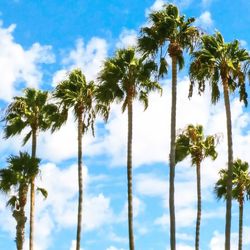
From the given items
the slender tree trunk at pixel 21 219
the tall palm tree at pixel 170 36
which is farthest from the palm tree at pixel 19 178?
the tall palm tree at pixel 170 36

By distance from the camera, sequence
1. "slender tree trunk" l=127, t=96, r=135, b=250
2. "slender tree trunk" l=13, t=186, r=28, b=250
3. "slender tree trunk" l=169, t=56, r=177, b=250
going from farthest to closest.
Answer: "slender tree trunk" l=13, t=186, r=28, b=250
"slender tree trunk" l=127, t=96, r=135, b=250
"slender tree trunk" l=169, t=56, r=177, b=250

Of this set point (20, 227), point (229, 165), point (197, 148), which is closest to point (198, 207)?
point (197, 148)

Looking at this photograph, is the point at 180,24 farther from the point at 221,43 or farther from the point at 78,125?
the point at 78,125

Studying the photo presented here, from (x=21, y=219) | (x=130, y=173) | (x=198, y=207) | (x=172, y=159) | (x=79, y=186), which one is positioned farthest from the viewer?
(x=198, y=207)

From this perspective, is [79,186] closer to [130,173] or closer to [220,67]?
[130,173]

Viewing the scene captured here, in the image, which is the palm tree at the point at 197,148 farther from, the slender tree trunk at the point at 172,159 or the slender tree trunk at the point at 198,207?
the slender tree trunk at the point at 172,159

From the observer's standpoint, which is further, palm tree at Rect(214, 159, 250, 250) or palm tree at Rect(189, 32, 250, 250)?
palm tree at Rect(214, 159, 250, 250)

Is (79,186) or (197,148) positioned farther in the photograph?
(197,148)

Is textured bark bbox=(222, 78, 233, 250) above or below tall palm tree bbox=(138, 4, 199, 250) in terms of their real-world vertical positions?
below

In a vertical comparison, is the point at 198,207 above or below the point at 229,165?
above

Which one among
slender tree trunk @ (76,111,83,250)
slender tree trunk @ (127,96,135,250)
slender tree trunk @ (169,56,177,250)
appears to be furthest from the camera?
slender tree trunk @ (76,111,83,250)

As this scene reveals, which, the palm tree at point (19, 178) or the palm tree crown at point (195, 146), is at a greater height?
the palm tree crown at point (195, 146)

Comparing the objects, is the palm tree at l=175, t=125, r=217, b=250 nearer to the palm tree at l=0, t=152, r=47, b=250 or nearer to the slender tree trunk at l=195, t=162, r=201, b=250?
the slender tree trunk at l=195, t=162, r=201, b=250

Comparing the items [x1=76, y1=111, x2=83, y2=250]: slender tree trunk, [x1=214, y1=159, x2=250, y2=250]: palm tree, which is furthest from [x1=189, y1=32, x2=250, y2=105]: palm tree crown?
[x1=214, y1=159, x2=250, y2=250]: palm tree
